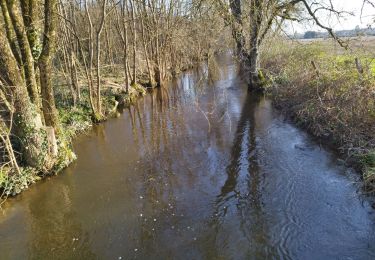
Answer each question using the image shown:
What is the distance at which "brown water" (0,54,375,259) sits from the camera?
7047 mm

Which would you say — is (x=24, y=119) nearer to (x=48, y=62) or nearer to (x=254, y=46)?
(x=48, y=62)

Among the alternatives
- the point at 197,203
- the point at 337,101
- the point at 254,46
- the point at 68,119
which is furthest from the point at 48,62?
the point at 254,46

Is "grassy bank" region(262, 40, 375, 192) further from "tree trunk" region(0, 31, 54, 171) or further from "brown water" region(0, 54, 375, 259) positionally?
"tree trunk" region(0, 31, 54, 171)

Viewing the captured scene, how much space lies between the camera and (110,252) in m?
7.06

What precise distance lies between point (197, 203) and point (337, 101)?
6911 millimetres

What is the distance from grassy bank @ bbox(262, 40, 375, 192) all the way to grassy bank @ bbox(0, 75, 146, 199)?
27.8ft

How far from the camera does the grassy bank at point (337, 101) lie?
10328 millimetres

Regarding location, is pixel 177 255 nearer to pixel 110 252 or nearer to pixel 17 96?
pixel 110 252

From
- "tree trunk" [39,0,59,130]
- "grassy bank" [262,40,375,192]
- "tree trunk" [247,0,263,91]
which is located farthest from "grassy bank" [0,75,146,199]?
"grassy bank" [262,40,375,192]

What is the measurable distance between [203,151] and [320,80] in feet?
19.7

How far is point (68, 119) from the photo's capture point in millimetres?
15180

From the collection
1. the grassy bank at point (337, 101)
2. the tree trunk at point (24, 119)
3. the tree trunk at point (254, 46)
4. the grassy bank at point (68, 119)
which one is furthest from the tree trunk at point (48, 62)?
the tree trunk at point (254, 46)

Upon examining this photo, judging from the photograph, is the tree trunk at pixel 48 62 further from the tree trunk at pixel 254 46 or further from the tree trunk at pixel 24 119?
the tree trunk at pixel 254 46

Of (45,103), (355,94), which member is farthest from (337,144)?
(45,103)
